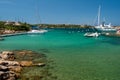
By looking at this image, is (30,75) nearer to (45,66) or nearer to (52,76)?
(52,76)

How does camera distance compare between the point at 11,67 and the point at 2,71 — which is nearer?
the point at 2,71

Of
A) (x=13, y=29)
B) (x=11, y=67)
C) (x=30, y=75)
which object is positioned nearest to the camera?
(x=30, y=75)

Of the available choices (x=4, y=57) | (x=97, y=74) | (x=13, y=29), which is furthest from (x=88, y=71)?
(x=13, y=29)

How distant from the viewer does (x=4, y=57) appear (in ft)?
104

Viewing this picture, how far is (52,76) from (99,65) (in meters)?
9.04

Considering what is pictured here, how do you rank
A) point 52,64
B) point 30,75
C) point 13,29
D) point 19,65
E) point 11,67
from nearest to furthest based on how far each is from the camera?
point 30,75 < point 11,67 < point 19,65 < point 52,64 < point 13,29

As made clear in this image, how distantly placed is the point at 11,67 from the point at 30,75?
2.97 meters

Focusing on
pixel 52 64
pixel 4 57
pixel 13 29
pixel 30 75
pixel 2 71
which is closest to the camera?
pixel 2 71

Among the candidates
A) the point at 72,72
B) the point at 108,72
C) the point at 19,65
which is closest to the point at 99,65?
the point at 108,72

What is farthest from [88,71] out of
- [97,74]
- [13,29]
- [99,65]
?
[13,29]

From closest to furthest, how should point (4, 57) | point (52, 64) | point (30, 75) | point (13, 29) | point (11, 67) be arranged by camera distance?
1. point (30, 75)
2. point (11, 67)
3. point (52, 64)
4. point (4, 57)
5. point (13, 29)

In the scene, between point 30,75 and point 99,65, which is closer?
point 30,75

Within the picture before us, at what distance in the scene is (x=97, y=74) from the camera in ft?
79.7

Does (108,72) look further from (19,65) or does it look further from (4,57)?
(4,57)
